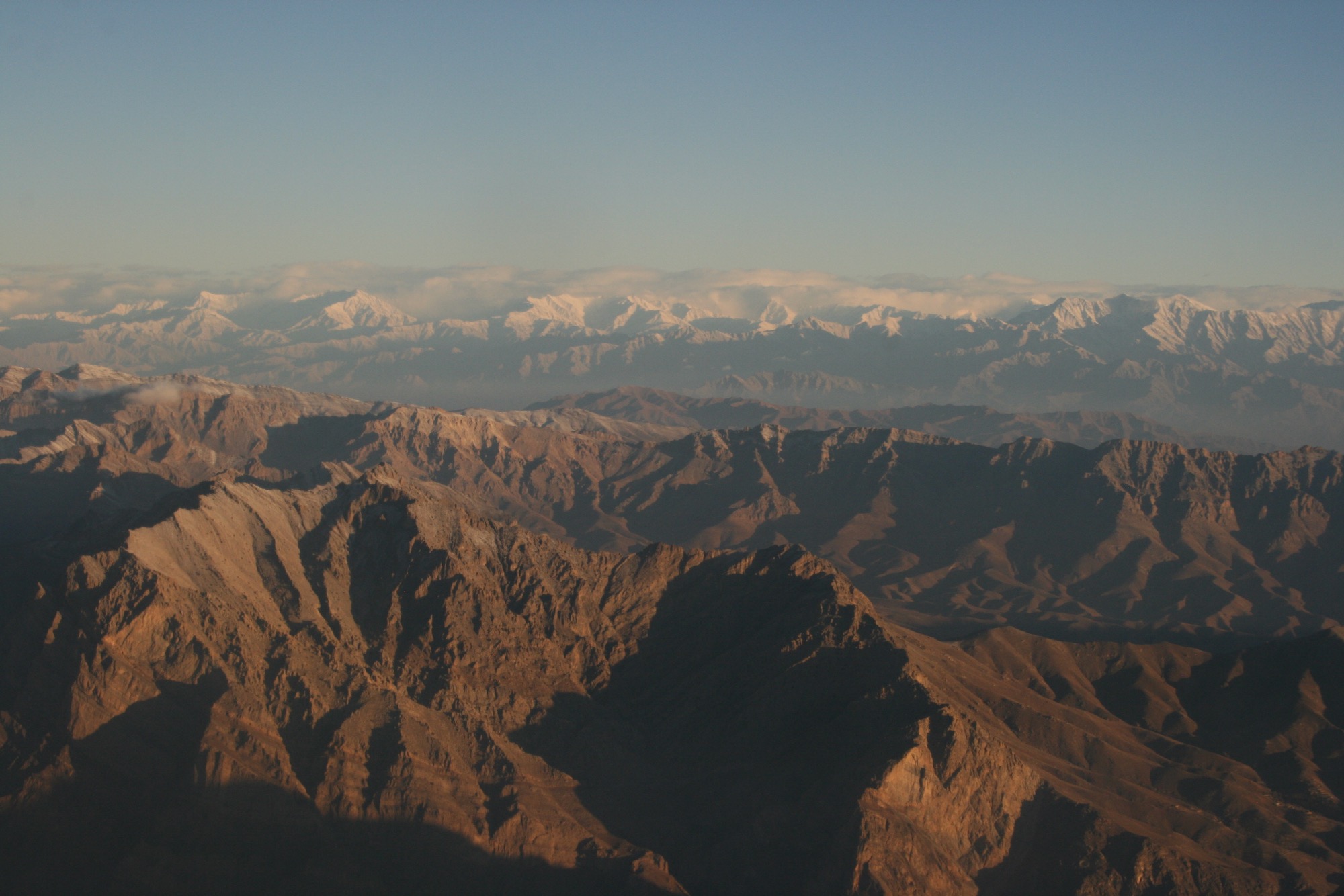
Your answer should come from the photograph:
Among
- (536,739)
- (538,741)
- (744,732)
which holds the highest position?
(744,732)

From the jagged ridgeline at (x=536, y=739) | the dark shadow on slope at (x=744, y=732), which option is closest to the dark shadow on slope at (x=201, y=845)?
the jagged ridgeline at (x=536, y=739)

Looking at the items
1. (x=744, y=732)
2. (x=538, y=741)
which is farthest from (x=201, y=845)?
(x=744, y=732)

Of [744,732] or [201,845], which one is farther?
[744,732]

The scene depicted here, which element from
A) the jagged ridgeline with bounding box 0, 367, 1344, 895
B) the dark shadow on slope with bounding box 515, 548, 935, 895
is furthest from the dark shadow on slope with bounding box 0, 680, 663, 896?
the dark shadow on slope with bounding box 515, 548, 935, 895

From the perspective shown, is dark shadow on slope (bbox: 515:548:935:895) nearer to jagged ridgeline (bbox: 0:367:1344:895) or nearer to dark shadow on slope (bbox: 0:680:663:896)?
jagged ridgeline (bbox: 0:367:1344:895)

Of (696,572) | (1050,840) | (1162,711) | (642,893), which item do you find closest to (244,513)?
(696,572)

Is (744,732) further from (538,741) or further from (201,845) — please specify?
(201,845)

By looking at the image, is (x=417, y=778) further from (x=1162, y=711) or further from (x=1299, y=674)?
(x=1299, y=674)
